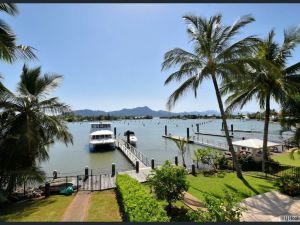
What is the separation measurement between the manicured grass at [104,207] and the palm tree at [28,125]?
3.23 meters

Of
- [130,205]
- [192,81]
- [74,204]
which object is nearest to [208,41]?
[192,81]

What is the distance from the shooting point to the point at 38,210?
1036 cm

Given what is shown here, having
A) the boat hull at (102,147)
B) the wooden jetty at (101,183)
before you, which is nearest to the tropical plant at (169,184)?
the wooden jetty at (101,183)

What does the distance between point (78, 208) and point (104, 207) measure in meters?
1.17

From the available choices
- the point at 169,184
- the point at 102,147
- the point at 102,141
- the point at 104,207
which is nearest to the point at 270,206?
the point at 169,184

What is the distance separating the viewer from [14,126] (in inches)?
499

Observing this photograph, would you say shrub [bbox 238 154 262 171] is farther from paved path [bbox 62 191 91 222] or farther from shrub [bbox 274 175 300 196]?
paved path [bbox 62 191 91 222]

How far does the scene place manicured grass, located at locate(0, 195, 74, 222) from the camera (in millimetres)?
9172

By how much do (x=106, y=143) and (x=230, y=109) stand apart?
72.3 ft

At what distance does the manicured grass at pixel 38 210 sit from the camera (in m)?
9.17

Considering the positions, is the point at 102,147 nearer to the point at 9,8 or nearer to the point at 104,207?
the point at 104,207

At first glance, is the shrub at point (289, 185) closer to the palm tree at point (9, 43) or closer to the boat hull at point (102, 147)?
the palm tree at point (9, 43)

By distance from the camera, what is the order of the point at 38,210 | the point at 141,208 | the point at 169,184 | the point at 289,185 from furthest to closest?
1. the point at 289,185
2. the point at 38,210
3. the point at 169,184
4. the point at 141,208

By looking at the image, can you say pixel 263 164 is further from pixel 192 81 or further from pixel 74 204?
pixel 74 204
